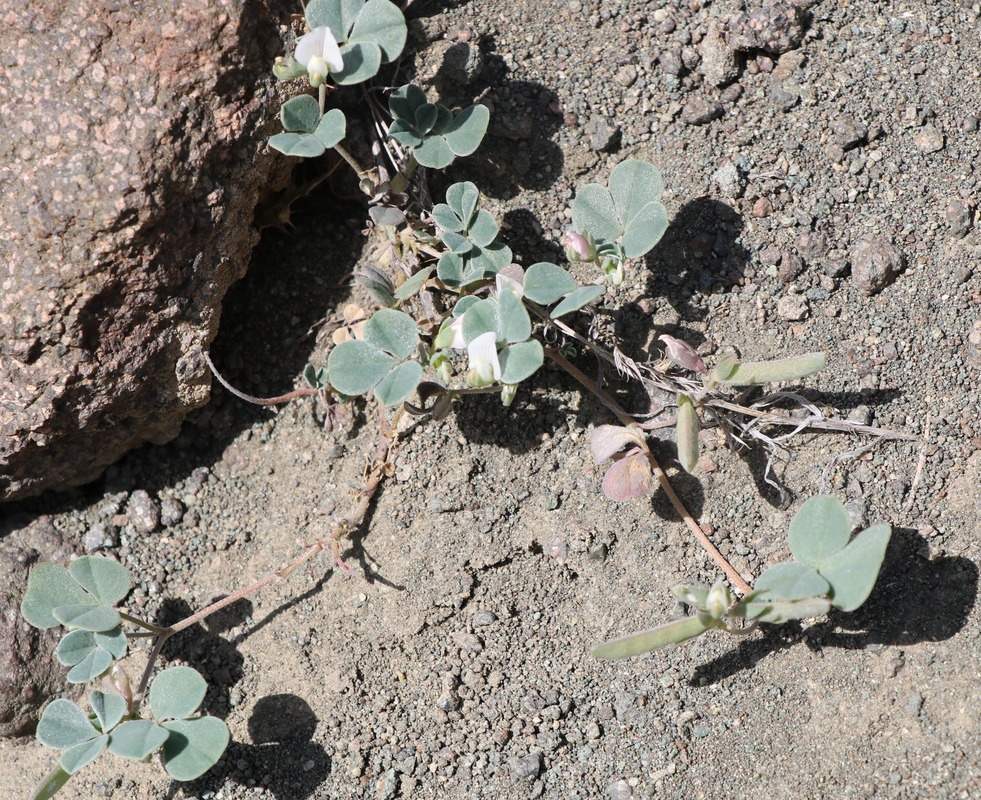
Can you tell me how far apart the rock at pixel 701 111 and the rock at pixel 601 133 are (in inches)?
7.1

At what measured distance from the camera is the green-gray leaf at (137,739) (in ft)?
6.43

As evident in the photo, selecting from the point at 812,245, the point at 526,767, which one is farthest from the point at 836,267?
the point at 526,767

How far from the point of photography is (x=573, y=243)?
6.68ft

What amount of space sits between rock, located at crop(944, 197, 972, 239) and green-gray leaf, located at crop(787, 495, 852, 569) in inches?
31.5

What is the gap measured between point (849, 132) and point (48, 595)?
2269 mm

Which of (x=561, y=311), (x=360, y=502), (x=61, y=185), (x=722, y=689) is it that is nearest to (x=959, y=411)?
(x=722, y=689)

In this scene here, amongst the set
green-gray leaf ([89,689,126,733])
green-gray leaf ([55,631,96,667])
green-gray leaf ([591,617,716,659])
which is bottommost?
green-gray leaf ([89,689,126,733])

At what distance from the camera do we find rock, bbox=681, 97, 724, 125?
229 cm

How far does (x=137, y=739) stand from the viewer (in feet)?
6.56

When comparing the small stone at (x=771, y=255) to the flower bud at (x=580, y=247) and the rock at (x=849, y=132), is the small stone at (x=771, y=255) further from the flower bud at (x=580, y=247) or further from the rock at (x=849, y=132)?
the flower bud at (x=580, y=247)

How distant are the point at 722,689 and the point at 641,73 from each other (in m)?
1.55

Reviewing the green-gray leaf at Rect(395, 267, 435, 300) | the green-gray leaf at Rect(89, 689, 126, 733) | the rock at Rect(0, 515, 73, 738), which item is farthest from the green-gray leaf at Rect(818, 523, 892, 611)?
the rock at Rect(0, 515, 73, 738)

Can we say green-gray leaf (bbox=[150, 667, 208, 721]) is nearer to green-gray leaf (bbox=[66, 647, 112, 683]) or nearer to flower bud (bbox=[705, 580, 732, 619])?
green-gray leaf (bbox=[66, 647, 112, 683])

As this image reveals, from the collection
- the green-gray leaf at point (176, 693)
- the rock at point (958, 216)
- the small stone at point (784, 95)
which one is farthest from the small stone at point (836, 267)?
the green-gray leaf at point (176, 693)
